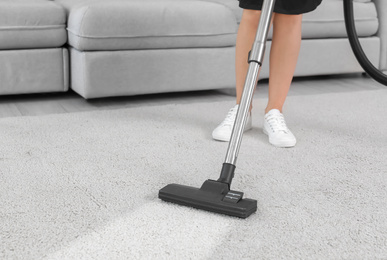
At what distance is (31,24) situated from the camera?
1863 mm

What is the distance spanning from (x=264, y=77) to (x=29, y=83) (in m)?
1.02

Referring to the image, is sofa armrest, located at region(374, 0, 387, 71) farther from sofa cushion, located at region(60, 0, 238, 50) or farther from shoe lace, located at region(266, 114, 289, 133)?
shoe lace, located at region(266, 114, 289, 133)

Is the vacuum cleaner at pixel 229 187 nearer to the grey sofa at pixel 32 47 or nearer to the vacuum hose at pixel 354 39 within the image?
the vacuum hose at pixel 354 39

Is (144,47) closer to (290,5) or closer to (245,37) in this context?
(245,37)

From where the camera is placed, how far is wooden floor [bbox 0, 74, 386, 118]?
1873mm

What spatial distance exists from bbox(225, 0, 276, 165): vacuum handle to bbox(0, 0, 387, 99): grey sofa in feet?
3.09

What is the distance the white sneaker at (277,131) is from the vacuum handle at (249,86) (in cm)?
Answer: 46

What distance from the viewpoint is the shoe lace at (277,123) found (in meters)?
1.49

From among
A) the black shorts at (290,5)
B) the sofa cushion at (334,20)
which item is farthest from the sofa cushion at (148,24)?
the black shorts at (290,5)

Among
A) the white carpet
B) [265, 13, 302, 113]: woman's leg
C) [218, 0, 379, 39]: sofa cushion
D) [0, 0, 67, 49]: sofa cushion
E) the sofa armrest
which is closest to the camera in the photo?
the white carpet

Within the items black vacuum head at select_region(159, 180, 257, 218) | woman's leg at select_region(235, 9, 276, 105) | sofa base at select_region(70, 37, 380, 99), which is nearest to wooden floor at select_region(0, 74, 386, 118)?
sofa base at select_region(70, 37, 380, 99)

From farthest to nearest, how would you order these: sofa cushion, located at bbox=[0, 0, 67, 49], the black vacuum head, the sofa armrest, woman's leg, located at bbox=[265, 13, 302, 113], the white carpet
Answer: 1. the sofa armrest
2. sofa cushion, located at bbox=[0, 0, 67, 49]
3. woman's leg, located at bbox=[265, 13, 302, 113]
4. the black vacuum head
5. the white carpet

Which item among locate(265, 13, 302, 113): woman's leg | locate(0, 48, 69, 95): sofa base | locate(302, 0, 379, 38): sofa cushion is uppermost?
locate(265, 13, 302, 113): woman's leg

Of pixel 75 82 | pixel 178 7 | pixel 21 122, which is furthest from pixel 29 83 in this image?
pixel 178 7
